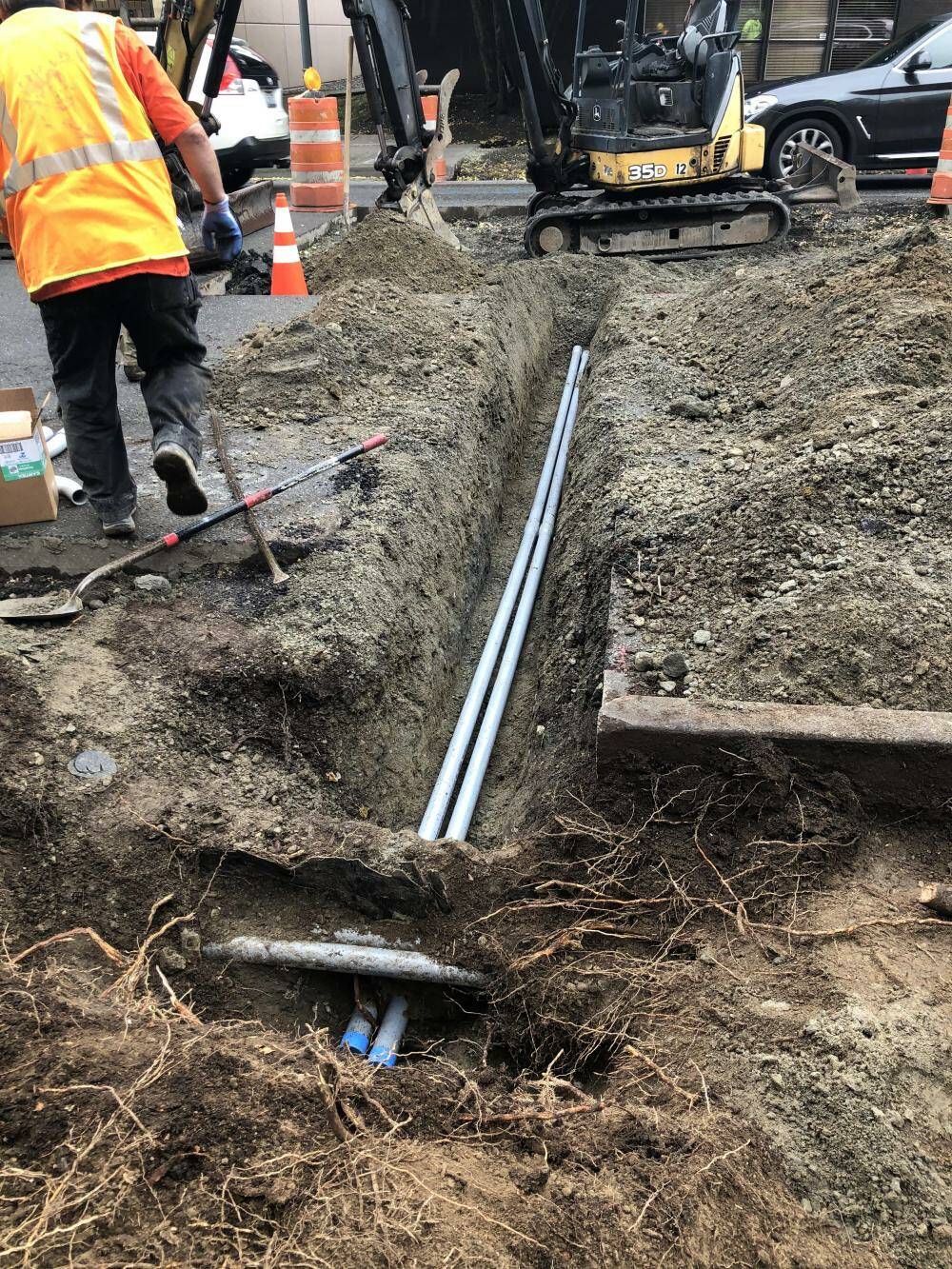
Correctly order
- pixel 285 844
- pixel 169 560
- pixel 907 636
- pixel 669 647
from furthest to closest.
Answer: pixel 169 560
pixel 669 647
pixel 907 636
pixel 285 844

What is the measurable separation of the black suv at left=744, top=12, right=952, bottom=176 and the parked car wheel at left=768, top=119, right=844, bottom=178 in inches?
0.4

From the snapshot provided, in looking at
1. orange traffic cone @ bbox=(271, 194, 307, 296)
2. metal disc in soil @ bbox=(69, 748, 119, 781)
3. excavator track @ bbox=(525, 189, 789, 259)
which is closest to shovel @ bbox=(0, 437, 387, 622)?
metal disc in soil @ bbox=(69, 748, 119, 781)

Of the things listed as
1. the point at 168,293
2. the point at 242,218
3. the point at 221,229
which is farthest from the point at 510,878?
the point at 242,218

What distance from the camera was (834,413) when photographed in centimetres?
468

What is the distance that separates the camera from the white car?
34.2ft

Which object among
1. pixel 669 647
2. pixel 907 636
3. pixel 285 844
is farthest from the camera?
pixel 669 647

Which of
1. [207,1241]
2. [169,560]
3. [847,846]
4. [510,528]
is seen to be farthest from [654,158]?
[207,1241]

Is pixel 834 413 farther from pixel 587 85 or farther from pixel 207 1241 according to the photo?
pixel 587 85

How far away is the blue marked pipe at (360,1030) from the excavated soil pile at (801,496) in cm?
137

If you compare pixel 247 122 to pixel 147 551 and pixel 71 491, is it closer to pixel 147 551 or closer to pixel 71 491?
pixel 71 491

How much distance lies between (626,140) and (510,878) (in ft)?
28.2

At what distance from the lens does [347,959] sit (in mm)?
2736

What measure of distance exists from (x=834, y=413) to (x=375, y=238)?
16.3 feet

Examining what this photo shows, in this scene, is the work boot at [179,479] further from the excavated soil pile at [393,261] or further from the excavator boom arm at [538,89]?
the excavator boom arm at [538,89]
